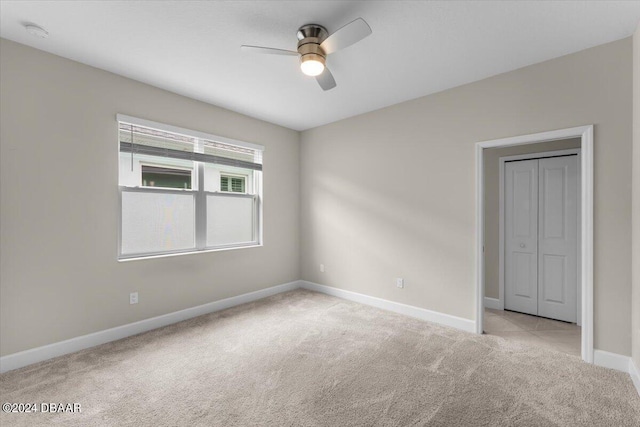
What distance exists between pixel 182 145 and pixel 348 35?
2494mm

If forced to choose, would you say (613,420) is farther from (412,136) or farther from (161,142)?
(161,142)

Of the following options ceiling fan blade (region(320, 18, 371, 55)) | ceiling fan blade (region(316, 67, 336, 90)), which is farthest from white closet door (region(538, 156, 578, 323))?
ceiling fan blade (region(320, 18, 371, 55))

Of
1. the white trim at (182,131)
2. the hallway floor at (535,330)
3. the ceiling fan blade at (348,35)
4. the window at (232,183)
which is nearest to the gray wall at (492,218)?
the hallway floor at (535,330)

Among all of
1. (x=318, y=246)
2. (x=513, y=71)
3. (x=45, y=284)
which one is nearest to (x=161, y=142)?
(x=45, y=284)

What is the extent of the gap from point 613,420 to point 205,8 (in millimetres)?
3810

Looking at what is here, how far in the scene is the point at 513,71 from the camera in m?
2.83

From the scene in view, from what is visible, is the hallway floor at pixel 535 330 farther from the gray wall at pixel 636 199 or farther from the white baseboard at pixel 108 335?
the white baseboard at pixel 108 335

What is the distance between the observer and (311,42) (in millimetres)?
2148

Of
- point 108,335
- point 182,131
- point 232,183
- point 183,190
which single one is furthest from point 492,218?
point 108,335

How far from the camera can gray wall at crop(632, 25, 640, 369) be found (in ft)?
6.96

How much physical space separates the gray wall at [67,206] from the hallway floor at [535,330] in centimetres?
367

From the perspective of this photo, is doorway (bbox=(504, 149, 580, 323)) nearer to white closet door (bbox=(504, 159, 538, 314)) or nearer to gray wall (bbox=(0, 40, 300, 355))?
white closet door (bbox=(504, 159, 538, 314))

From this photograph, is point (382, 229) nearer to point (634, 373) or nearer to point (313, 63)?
point (313, 63)

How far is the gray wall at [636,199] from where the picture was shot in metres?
2.12
